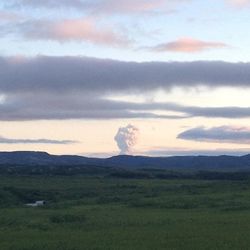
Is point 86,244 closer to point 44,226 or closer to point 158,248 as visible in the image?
point 158,248

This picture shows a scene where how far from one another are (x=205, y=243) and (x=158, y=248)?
2636 millimetres

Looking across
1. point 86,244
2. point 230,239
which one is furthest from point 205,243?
point 86,244

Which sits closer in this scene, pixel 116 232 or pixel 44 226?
pixel 116 232

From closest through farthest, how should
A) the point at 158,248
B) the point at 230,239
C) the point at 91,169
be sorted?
1. the point at 158,248
2. the point at 230,239
3. the point at 91,169

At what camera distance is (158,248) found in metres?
30.1

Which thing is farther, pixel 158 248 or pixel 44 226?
pixel 44 226

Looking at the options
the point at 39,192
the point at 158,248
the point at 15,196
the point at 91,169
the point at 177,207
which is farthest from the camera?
the point at 91,169

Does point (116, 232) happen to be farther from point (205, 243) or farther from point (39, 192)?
point (39, 192)

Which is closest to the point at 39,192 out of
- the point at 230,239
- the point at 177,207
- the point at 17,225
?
the point at 177,207

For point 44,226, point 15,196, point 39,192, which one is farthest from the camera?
point 39,192

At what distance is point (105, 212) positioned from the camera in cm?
5003

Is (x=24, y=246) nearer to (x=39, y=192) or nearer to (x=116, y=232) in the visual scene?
(x=116, y=232)

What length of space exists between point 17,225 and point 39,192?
137 feet

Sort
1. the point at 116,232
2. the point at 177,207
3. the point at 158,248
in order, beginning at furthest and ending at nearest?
1. the point at 177,207
2. the point at 116,232
3. the point at 158,248
